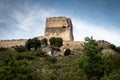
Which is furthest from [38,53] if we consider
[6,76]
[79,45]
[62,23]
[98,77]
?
[6,76]

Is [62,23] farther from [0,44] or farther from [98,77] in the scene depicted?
[98,77]

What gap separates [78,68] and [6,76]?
33.8 ft

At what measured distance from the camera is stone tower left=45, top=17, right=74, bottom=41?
248 ft

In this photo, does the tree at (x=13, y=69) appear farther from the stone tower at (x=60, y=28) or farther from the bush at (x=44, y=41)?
the stone tower at (x=60, y=28)

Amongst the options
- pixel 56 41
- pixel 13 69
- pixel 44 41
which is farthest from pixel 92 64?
pixel 44 41

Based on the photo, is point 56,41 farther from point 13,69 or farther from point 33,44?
point 13,69

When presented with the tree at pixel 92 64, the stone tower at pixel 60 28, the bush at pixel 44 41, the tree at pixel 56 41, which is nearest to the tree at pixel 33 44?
the bush at pixel 44 41

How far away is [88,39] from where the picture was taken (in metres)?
41.4

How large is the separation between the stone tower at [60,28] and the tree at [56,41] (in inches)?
185

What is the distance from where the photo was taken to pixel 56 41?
2763 inches

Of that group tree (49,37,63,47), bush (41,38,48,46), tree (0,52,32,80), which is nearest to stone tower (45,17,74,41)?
bush (41,38,48,46)

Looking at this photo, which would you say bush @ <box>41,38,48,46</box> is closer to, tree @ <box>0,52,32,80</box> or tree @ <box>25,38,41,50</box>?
tree @ <box>25,38,41,50</box>

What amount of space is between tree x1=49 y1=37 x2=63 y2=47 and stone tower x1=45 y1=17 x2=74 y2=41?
185 inches

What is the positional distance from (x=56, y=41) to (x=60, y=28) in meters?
6.98
